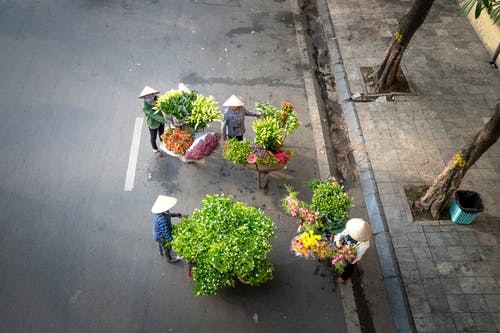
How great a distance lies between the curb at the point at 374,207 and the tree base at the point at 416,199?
54 centimetres

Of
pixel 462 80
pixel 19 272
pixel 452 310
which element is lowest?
pixel 19 272

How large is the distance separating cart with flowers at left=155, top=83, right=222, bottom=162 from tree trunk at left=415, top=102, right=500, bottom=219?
12.8ft

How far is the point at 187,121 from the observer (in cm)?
714

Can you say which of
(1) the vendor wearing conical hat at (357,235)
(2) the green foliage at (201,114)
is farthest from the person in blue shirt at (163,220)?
(1) the vendor wearing conical hat at (357,235)

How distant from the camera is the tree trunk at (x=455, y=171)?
609cm

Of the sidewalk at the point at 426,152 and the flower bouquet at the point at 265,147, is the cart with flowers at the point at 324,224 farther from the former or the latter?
the sidewalk at the point at 426,152

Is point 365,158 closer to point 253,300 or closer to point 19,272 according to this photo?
point 253,300

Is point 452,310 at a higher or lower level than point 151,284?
higher

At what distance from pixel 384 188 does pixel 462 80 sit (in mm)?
3926

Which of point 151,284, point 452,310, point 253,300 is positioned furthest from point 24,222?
point 452,310

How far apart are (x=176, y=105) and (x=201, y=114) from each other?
47 centimetres

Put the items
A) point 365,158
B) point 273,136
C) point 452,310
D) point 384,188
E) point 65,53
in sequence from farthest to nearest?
point 65,53, point 365,158, point 384,188, point 273,136, point 452,310

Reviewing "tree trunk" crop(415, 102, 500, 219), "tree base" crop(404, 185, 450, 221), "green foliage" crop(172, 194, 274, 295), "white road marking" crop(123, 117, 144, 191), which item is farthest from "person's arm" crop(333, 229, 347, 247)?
"white road marking" crop(123, 117, 144, 191)

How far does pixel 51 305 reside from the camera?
244 inches
